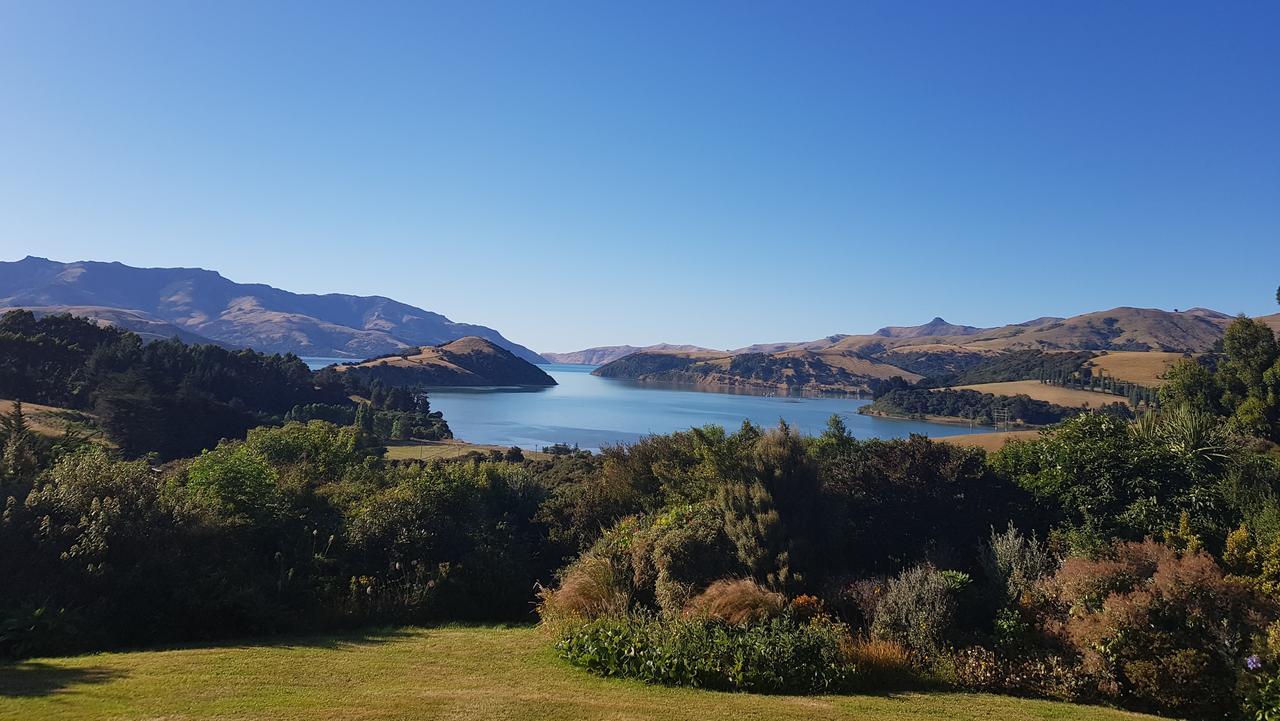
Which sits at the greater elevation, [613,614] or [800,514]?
[800,514]

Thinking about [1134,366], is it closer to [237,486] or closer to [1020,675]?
[1020,675]

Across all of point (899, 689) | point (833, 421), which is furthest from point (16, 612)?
point (833, 421)

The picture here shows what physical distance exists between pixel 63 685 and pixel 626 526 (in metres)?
8.66

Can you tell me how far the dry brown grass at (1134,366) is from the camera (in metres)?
111

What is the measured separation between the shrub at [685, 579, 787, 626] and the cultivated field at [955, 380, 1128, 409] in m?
101

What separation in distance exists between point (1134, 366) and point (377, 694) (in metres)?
143

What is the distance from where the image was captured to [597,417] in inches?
4109

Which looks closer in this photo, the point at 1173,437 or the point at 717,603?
the point at 717,603

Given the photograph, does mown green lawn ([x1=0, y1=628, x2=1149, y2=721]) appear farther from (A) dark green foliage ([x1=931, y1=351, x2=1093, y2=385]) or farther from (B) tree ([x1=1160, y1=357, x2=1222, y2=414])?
(A) dark green foliage ([x1=931, y1=351, x2=1093, y2=385])

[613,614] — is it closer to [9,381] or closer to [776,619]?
[776,619]

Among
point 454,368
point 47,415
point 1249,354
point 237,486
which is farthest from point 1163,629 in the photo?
point 454,368

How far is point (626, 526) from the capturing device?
13.9 metres

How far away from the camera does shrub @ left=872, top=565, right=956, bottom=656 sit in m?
9.49

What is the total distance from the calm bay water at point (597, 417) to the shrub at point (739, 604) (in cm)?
4820
